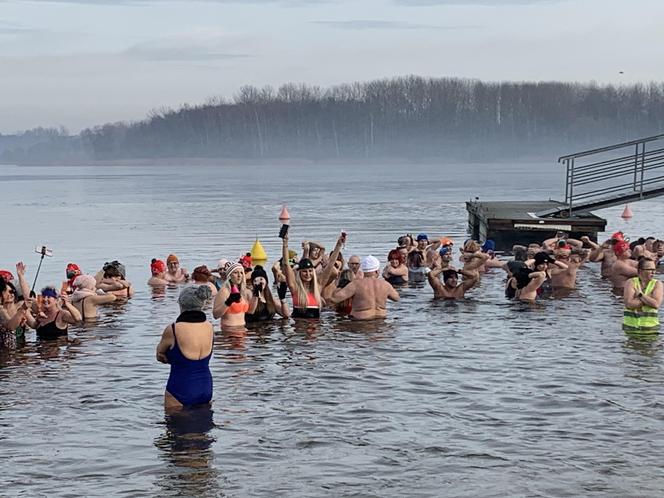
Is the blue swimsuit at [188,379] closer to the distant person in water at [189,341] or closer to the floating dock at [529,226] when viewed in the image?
the distant person in water at [189,341]

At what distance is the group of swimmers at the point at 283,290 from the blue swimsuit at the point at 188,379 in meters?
0.01

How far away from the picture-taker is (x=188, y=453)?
34.0 feet

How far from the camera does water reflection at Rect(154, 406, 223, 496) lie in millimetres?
9461

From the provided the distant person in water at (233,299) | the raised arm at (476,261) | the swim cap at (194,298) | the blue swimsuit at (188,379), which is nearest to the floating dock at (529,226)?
the raised arm at (476,261)

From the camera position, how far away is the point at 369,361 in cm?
1463

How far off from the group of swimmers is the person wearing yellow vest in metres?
0.02

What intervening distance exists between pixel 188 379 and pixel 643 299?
7.44 metres

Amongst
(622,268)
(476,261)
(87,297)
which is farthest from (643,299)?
(87,297)

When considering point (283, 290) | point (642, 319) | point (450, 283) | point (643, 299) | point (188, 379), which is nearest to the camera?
point (188, 379)

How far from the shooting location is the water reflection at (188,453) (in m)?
9.46

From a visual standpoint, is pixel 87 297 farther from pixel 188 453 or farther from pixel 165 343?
pixel 188 453

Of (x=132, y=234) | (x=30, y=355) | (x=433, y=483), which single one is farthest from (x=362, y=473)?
(x=132, y=234)

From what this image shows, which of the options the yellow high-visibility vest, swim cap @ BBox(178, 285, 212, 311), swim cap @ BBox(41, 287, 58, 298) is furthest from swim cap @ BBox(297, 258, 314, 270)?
swim cap @ BBox(178, 285, 212, 311)

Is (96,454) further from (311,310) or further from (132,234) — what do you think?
(132,234)
